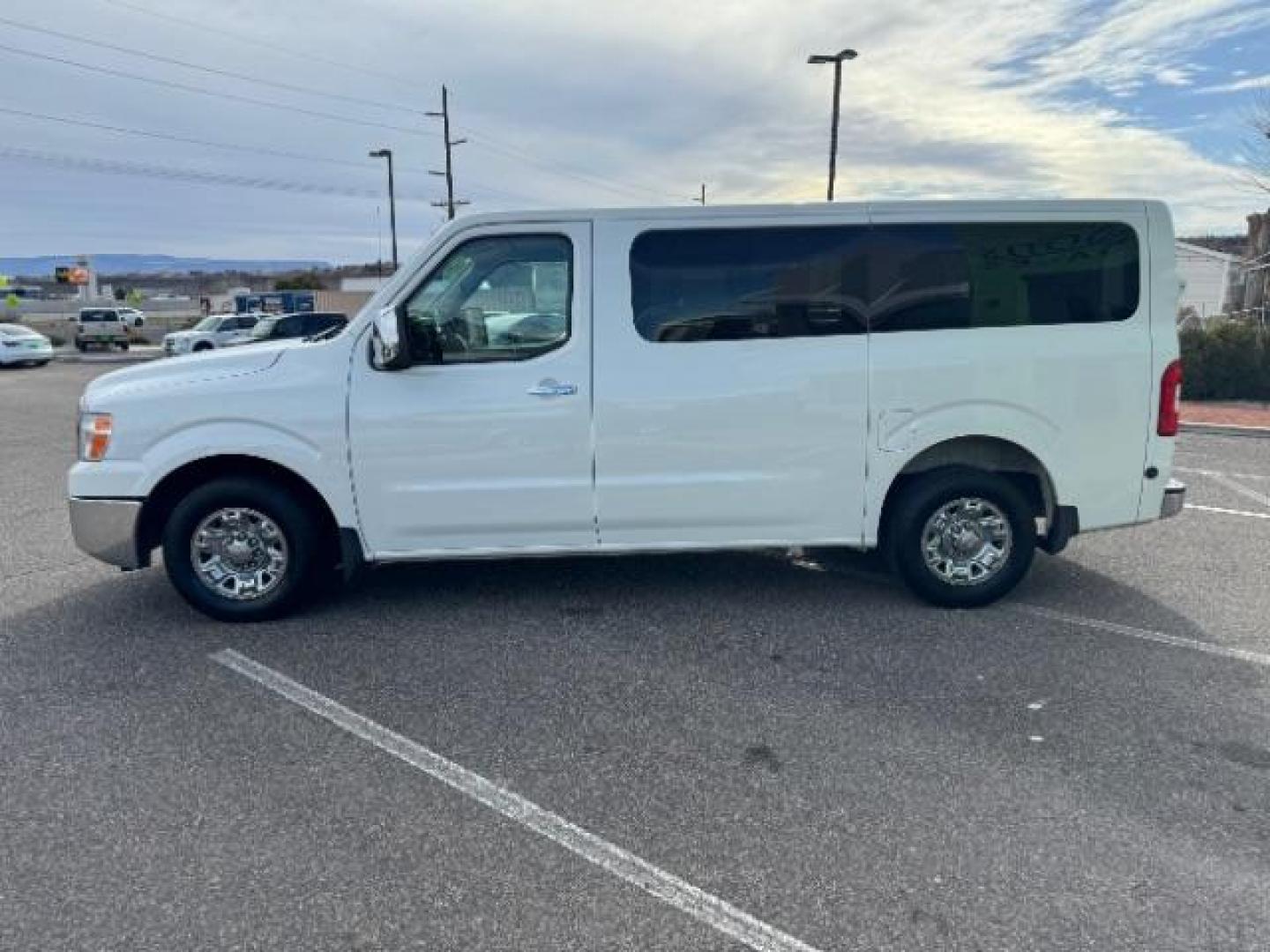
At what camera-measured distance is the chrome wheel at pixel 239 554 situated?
15.1ft

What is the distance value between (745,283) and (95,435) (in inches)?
137

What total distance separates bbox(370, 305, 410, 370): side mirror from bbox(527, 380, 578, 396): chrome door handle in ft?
2.13

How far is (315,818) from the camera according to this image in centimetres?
293

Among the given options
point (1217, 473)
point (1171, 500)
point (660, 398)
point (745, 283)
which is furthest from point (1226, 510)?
point (660, 398)

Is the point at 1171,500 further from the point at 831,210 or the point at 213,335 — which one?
the point at 213,335

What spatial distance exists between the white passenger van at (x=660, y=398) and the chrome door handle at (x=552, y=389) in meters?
0.01

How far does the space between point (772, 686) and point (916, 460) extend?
5.27ft

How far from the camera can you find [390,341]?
4.25 metres

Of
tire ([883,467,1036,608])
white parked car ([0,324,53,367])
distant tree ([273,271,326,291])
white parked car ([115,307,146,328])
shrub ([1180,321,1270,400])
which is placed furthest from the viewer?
distant tree ([273,271,326,291])

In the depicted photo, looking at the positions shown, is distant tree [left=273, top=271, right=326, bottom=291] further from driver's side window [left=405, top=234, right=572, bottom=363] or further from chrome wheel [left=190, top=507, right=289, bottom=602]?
driver's side window [left=405, top=234, right=572, bottom=363]

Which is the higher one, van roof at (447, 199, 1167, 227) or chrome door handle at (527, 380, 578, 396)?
van roof at (447, 199, 1167, 227)

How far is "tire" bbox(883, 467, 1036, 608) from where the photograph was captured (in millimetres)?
4676

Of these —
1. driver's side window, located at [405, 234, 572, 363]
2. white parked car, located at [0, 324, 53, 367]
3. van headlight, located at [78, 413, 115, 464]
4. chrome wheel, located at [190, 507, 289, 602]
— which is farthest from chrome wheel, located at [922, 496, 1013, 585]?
white parked car, located at [0, 324, 53, 367]

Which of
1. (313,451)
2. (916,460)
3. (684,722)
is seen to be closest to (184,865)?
(684,722)
